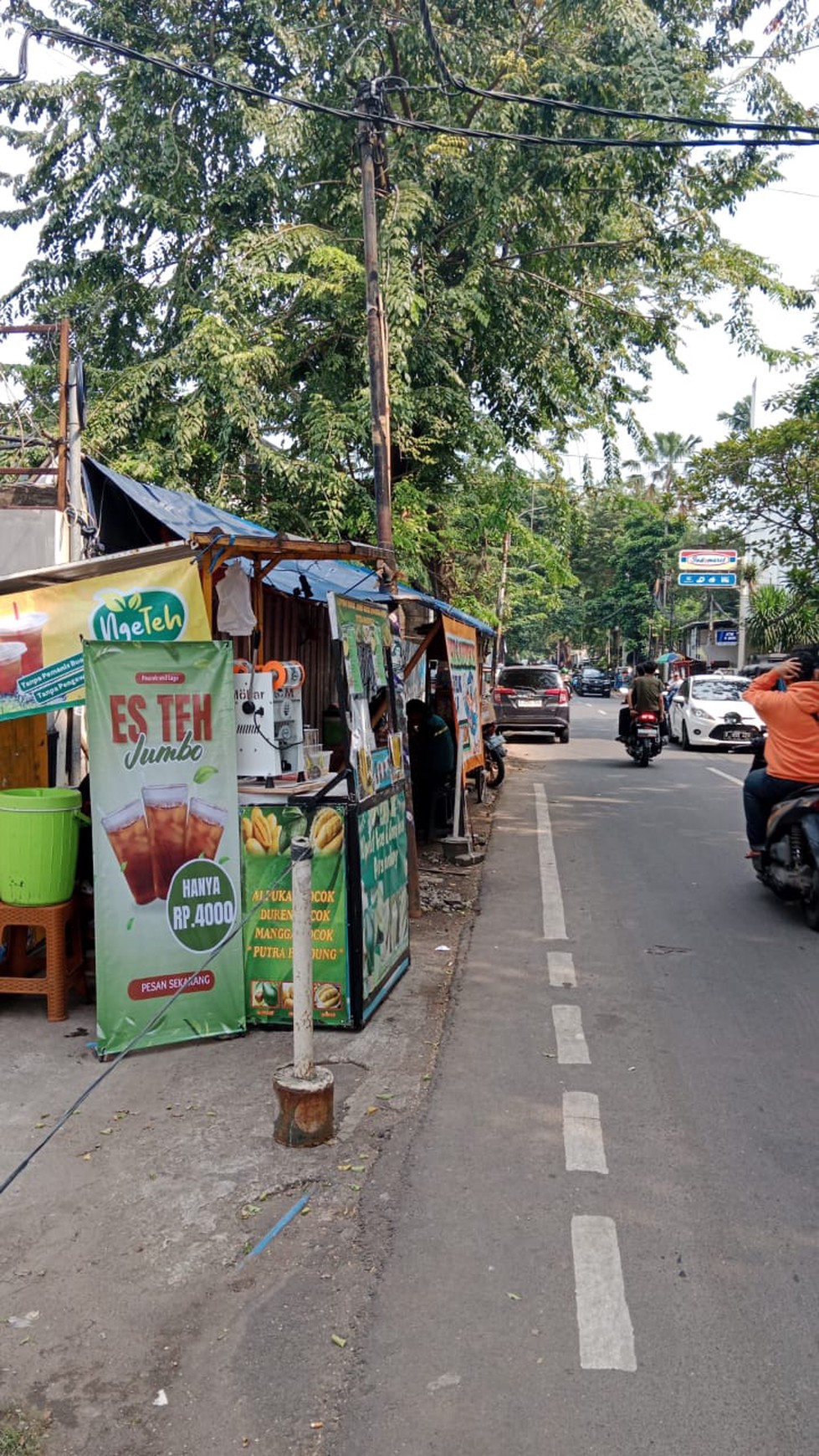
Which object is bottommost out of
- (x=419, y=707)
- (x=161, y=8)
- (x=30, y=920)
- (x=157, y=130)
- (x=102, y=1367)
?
(x=102, y=1367)

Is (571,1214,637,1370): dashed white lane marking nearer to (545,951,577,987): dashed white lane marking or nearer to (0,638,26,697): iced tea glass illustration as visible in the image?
(545,951,577,987): dashed white lane marking

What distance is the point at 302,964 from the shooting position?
4379 mm

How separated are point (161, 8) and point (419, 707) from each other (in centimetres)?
1042

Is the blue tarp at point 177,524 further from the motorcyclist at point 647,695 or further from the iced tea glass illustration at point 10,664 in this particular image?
the motorcyclist at point 647,695

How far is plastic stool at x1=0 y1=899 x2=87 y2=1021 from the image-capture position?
579 centimetres

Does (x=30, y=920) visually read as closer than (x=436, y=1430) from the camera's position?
No

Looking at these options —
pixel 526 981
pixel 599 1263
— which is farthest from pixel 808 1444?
pixel 526 981

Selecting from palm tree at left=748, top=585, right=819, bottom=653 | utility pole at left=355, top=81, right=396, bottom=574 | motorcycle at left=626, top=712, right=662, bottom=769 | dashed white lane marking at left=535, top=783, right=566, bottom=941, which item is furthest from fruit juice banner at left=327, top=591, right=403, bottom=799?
palm tree at left=748, top=585, right=819, bottom=653

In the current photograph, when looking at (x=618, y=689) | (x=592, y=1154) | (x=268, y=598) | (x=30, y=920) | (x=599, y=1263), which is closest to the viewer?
(x=599, y=1263)

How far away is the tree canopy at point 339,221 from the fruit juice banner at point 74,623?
24.7ft

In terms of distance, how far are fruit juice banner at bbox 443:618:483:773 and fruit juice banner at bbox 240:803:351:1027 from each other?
499cm

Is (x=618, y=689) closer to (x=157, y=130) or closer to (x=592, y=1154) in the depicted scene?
(x=157, y=130)

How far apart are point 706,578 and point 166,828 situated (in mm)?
36849

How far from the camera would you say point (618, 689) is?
6950 centimetres
